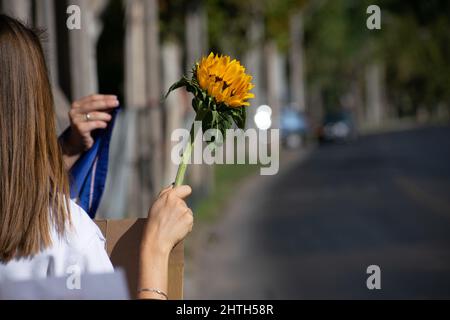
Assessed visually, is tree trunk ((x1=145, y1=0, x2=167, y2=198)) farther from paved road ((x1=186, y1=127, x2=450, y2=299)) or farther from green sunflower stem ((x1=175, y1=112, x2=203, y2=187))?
green sunflower stem ((x1=175, y1=112, x2=203, y2=187))

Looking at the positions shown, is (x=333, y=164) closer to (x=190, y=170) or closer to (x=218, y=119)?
(x=190, y=170)

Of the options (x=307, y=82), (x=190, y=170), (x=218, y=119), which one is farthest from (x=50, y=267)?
(x=307, y=82)

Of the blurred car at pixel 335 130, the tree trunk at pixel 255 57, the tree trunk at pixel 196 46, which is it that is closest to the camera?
the tree trunk at pixel 196 46

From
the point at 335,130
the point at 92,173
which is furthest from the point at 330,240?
the point at 335,130

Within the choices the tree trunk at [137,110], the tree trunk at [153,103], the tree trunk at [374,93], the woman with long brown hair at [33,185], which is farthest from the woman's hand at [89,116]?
the tree trunk at [374,93]

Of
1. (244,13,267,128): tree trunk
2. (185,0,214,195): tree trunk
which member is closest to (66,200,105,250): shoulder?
(185,0,214,195): tree trunk

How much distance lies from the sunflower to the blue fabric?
0.91 meters

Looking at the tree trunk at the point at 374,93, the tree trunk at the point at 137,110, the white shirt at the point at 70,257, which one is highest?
the tree trunk at the point at 374,93

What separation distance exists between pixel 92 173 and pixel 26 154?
3.98 ft

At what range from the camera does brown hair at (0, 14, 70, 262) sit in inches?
89.7

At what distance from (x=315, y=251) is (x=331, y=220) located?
3.45 m

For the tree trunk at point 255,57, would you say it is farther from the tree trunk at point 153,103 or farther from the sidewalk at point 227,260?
the tree trunk at point 153,103

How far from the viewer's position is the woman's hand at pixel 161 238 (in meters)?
2.48

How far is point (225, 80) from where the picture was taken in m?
2.58
